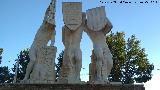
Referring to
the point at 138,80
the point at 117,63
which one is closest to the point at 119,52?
the point at 117,63

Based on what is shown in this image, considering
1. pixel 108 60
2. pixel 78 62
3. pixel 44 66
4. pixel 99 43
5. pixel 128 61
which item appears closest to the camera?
pixel 44 66

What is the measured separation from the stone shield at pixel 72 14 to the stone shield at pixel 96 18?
1.54 ft

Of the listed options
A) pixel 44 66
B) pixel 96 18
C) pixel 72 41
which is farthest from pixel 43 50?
pixel 96 18

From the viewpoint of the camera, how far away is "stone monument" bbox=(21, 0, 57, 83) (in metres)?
14.1

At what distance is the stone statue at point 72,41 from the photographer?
1441cm

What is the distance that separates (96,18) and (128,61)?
16637mm

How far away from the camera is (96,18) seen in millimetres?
15062

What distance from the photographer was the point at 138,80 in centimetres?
3142

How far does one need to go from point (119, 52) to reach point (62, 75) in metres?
16.7

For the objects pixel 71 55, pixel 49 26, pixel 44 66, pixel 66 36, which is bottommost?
pixel 44 66

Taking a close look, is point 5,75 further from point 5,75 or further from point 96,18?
point 96,18

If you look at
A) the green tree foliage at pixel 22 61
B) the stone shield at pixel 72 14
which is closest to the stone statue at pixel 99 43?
the stone shield at pixel 72 14

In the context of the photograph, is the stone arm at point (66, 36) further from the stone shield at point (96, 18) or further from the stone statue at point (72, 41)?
the stone shield at point (96, 18)

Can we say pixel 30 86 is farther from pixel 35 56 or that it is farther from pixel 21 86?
pixel 35 56
